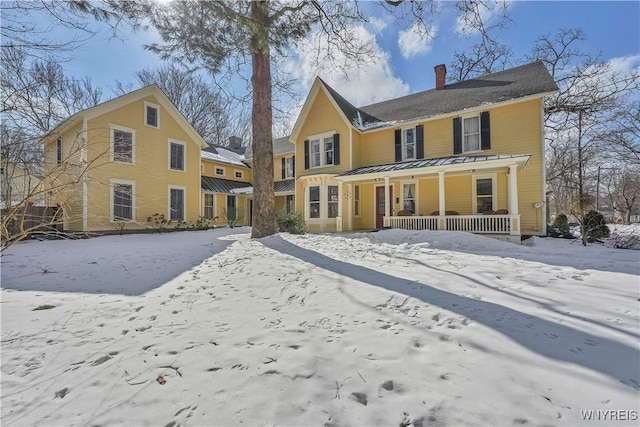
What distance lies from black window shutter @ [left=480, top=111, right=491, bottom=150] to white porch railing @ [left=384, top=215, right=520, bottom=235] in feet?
10.5

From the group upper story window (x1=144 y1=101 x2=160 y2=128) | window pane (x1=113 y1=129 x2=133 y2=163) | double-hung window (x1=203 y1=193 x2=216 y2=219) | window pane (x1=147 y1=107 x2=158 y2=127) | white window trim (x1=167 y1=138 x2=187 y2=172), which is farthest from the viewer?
double-hung window (x1=203 y1=193 x2=216 y2=219)

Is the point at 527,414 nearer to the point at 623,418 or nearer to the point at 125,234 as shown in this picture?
the point at 623,418

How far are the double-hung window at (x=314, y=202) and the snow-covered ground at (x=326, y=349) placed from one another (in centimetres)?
976

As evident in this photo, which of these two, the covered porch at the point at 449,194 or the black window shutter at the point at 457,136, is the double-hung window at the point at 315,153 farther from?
the black window shutter at the point at 457,136

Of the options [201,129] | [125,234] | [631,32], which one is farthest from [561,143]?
[201,129]

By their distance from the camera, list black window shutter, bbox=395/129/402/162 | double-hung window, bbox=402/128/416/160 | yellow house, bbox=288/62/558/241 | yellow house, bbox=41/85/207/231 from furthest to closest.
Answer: black window shutter, bbox=395/129/402/162, double-hung window, bbox=402/128/416/160, yellow house, bbox=41/85/207/231, yellow house, bbox=288/62/558/241

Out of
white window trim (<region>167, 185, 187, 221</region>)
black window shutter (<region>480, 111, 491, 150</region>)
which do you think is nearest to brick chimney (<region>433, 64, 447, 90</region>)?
black window shutter (<region>480, 111, 491, 150</region>)

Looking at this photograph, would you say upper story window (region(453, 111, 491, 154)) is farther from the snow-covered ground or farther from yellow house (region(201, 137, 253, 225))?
yellow house (region(201, 137, 253, 225))

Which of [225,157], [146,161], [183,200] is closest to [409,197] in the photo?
[183,200]

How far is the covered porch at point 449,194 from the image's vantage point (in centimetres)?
948

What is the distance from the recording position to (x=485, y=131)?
11086 mm

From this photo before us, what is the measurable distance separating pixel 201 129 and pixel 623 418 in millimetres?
30102

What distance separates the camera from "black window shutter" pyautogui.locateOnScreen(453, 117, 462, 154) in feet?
38.0

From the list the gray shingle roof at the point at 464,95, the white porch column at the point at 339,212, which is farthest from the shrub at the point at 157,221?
the gray shingle roof at the point at 464,95
